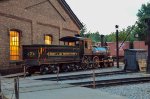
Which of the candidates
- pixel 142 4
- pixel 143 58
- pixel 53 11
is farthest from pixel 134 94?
pixel 142 4

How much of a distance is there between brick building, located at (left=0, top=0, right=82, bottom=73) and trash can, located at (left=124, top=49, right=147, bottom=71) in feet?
25.2

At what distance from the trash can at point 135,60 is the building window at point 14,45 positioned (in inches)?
360

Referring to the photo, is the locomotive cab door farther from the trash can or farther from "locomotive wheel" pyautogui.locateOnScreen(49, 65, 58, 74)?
"locomotive wheel" pyautogui.locateOnScreen(49, 65, 58, 74)

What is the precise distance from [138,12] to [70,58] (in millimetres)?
52704

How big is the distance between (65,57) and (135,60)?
19.2 feet

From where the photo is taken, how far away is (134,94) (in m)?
14.9

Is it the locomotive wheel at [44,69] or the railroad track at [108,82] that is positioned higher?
the locomotive wheel at [44,69]

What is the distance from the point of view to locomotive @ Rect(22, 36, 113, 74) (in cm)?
2677

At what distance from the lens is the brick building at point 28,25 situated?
27.0 metres

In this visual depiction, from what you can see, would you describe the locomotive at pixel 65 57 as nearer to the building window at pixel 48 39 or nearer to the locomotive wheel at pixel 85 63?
the locomotive wheel at pixel 85 63

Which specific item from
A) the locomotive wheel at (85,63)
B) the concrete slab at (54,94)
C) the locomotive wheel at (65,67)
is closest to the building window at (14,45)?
the locomotive wheel at (65,67)

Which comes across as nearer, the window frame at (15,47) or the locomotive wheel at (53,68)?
the locomotive wheel at (53,68)

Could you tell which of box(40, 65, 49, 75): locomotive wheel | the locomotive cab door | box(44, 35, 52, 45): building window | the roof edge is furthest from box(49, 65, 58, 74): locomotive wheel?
the roof edge

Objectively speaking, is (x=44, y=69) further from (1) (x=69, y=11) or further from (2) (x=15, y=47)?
(1) (x=69, y=11)
